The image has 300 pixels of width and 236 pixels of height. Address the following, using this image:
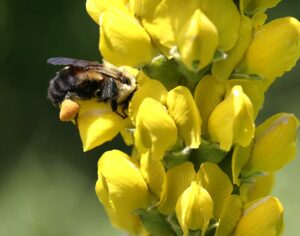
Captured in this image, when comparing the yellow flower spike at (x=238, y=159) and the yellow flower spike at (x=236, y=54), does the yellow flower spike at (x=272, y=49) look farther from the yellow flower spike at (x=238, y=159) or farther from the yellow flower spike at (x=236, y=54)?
the yellow flower spike at (x=238, y=159)

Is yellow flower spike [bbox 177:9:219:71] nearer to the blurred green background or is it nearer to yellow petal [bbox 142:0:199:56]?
yellow petal [bbox 142:0:199:56]

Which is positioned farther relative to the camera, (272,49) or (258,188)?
(258,188)

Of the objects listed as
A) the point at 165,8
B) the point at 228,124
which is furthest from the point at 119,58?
the point at 228,124

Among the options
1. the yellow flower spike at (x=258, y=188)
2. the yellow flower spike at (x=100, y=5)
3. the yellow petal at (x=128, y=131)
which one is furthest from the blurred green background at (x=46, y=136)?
the yellow flower spike at (x=100, y=5)

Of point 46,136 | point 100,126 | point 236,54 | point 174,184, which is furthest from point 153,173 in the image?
point 46,136

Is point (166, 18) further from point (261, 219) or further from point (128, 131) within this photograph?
point (261, 219)

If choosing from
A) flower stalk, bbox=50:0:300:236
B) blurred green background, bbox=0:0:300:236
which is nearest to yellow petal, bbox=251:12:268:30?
flower stalk, bbox=50:0:300:236

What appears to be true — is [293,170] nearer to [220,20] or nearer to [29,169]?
[29,169]
